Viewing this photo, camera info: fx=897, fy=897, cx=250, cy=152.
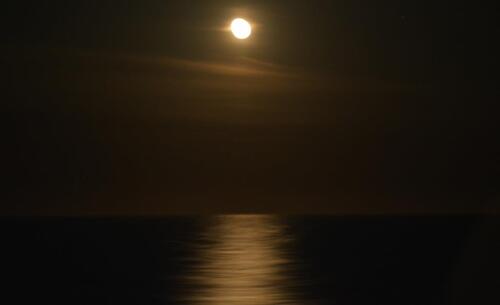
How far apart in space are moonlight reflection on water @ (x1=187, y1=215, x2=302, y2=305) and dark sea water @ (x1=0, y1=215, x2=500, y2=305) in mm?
14

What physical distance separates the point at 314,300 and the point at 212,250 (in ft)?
16.9

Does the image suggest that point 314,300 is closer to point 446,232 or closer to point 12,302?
point 12,302

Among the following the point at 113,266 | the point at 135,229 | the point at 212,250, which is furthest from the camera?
the point at 135,229

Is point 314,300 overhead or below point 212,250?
below

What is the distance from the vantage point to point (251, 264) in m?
12.7

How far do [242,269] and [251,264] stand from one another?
0.64 m

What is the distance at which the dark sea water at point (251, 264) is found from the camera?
384 inches

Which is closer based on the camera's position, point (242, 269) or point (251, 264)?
point (242, 269)

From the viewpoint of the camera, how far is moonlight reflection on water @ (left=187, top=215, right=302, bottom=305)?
9.77 m

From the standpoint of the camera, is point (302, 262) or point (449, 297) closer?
point (449, 297)

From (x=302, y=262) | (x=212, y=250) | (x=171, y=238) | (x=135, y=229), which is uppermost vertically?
(x=135, y=229)

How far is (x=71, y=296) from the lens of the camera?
31.6ft

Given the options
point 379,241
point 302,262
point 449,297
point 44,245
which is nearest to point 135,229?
point 44,245

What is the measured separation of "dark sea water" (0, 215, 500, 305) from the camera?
975 cm
